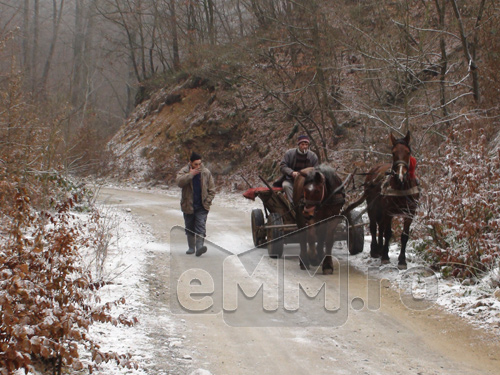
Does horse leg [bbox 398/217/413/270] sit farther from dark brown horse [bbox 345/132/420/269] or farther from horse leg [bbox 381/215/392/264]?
horse leg [bbox 381/215/392/264]

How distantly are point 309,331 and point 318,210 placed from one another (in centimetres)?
309

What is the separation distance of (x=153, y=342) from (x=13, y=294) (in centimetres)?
208

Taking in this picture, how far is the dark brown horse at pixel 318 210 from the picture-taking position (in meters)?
8.74

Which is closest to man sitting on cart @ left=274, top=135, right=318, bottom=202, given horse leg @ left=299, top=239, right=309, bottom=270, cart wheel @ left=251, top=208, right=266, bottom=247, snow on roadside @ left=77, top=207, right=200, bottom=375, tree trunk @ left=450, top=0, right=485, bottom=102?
cart wheel @ left=251, top=208, right=266, bottom=247

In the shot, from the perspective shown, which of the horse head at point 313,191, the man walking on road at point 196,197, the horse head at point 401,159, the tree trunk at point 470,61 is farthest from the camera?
the tree trunk at point 470,61

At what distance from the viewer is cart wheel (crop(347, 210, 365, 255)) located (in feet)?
32.0

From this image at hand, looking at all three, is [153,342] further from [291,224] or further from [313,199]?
[291,224]

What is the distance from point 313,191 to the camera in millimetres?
8703

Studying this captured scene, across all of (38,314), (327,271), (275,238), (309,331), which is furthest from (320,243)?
(38,314)

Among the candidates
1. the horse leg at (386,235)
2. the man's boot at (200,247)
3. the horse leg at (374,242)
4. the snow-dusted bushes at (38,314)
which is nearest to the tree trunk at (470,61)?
the horse leg at (374,242)

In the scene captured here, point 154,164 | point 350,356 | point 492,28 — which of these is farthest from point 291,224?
point 154,164

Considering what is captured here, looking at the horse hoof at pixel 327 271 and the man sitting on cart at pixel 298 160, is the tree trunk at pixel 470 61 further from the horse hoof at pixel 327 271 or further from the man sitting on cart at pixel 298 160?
the horse hoof at pixel 327 271

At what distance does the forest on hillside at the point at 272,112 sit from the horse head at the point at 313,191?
1.60 metres

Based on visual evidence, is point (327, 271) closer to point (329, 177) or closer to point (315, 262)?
point (315, 262)
